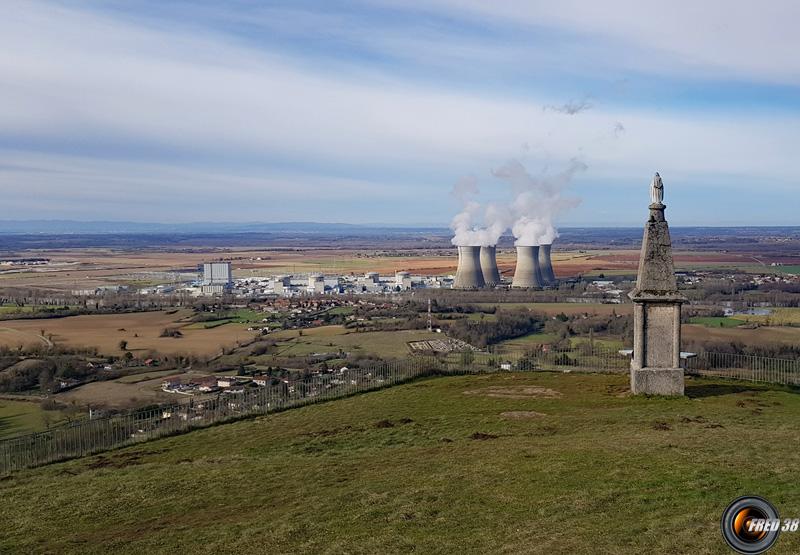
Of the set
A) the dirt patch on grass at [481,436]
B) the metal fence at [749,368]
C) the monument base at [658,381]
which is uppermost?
the monument base at [658,381]

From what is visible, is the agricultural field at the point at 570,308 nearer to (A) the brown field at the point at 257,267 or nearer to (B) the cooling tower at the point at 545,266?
(B) the cooling tower at the point at 545,266

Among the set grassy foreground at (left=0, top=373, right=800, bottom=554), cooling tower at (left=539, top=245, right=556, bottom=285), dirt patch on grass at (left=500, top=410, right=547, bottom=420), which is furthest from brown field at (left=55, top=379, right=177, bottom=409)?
cooling tower at (left=539, top=245, right=556, bottom=285)

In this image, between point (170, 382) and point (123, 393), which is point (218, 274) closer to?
point (170, 382)

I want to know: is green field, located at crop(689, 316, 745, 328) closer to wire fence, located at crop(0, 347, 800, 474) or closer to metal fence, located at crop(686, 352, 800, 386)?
wire fence, located at crop(0, 347, 800, 474)

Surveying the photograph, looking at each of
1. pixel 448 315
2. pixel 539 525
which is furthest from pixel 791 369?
pixel 448 315

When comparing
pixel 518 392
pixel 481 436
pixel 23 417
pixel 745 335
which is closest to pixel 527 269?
pixel 745 335

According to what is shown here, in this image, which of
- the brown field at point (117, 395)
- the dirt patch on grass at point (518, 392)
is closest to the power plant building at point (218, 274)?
the brown field at point (117, 395)
